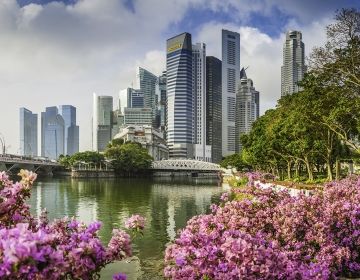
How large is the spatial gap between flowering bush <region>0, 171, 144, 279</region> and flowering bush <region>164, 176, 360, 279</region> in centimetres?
142

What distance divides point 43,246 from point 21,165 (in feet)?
466

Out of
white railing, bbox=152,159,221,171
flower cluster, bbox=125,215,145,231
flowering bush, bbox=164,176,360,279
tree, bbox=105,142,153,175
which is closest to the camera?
flower cluster, bbox=125,215,145,231

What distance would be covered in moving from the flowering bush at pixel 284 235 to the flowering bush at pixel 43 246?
1.42 m

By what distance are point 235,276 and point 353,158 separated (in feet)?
182

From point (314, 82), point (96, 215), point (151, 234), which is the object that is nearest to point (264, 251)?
point (151, 234)

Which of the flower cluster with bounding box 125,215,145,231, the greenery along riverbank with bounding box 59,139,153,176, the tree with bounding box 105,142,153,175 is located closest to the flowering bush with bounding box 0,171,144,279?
the flower cluster with bounding box 125,215,145,231

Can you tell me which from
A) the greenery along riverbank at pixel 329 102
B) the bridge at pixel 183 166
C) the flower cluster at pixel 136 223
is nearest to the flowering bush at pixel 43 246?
the flower cluster at pixel 136 223

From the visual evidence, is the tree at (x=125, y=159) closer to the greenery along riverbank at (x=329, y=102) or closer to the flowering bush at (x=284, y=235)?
the greenery along riverbank at (x=329, y=102)

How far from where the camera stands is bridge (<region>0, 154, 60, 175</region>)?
122656 millimetres

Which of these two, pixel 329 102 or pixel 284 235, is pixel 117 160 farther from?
pixel 284 235

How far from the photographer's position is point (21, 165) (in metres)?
138

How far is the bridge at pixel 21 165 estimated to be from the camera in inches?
4829

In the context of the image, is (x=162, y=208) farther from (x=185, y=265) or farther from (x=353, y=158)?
(x=185, y=265)

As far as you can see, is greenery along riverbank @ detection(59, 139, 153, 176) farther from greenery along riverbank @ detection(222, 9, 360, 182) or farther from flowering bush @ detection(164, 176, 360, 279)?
flowering bush @ detection(164, 176, 360, 279)
